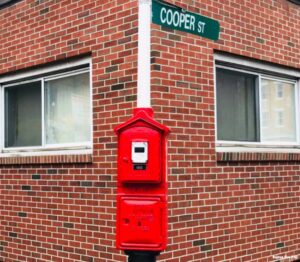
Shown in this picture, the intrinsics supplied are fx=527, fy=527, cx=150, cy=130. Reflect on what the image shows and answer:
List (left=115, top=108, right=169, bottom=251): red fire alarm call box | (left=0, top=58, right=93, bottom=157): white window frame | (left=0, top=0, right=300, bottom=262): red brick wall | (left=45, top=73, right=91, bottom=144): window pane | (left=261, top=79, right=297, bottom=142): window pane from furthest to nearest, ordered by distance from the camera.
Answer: (left=261, top=79, right=297, bottom=142): window pane → (left=45, top=73, right=91, bottom=144): window pane → (left=0, top=58, right=93, bottom=157): white window frame → (left=0, top=0, right=300, bottom=262): red brick wall → (left=115, top=108, right=169, bottom=251): red fire alarm call box

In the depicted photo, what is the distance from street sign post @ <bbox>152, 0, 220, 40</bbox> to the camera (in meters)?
4.00

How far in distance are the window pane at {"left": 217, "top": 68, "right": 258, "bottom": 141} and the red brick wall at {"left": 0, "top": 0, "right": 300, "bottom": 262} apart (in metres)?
0.33

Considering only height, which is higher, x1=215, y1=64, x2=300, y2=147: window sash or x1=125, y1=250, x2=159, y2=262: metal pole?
x1=215, y1=64, x2=300, y2=147: window sash

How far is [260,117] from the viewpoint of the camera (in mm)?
6797

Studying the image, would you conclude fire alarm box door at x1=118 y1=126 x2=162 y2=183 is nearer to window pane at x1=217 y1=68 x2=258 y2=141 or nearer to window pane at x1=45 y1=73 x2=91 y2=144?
window pane at x1=45 y1=73 x2=91 y2=144

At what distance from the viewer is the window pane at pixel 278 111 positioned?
6926 millimetres

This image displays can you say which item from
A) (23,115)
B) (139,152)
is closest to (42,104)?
(23,115)

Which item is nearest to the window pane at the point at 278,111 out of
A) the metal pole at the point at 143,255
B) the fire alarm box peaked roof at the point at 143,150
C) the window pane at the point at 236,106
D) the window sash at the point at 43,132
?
the window pane at the point at 236,106

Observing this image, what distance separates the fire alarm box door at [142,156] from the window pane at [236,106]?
8.48 ft

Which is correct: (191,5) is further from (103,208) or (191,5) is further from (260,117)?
(103,208)

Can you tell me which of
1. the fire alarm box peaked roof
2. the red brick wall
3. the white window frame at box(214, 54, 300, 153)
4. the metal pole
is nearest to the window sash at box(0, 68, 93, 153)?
the red brick wall

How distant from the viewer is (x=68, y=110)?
6531 mm

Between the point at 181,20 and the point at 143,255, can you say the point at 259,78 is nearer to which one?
the point at 181,20

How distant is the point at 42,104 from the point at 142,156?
335 cm
